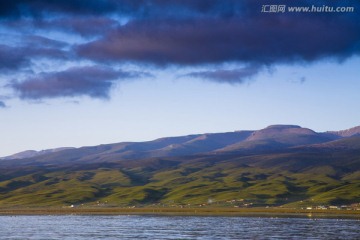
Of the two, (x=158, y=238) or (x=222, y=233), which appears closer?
(x=158, y=238)

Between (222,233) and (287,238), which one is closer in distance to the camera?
(287,238)

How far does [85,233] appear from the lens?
111188mm

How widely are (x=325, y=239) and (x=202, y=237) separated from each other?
19.5 meters

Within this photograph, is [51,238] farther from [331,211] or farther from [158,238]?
[331,211]

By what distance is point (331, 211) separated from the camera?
190 m

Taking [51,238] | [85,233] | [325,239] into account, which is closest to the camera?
[325,239]

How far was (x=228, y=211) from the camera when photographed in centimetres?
19712

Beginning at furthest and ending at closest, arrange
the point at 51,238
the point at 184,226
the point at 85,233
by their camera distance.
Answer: the point at 184,226 < the point at 85,233 < the point at 51,238

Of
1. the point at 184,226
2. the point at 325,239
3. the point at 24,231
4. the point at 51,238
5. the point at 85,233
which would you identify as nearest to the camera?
the point at 325,239

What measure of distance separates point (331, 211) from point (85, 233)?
102 meters

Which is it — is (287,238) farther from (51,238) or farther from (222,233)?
(51,238)

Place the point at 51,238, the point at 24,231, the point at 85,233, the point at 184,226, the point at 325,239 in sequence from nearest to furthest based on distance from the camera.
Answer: the point at 325,239
the point at 51,238
the point at 85,233
the point at 24,231
the point at 184,226

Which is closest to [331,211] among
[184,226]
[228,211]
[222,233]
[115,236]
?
[228,211]

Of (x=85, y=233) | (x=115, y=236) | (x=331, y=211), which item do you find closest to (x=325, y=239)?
(x=115, y=236)
